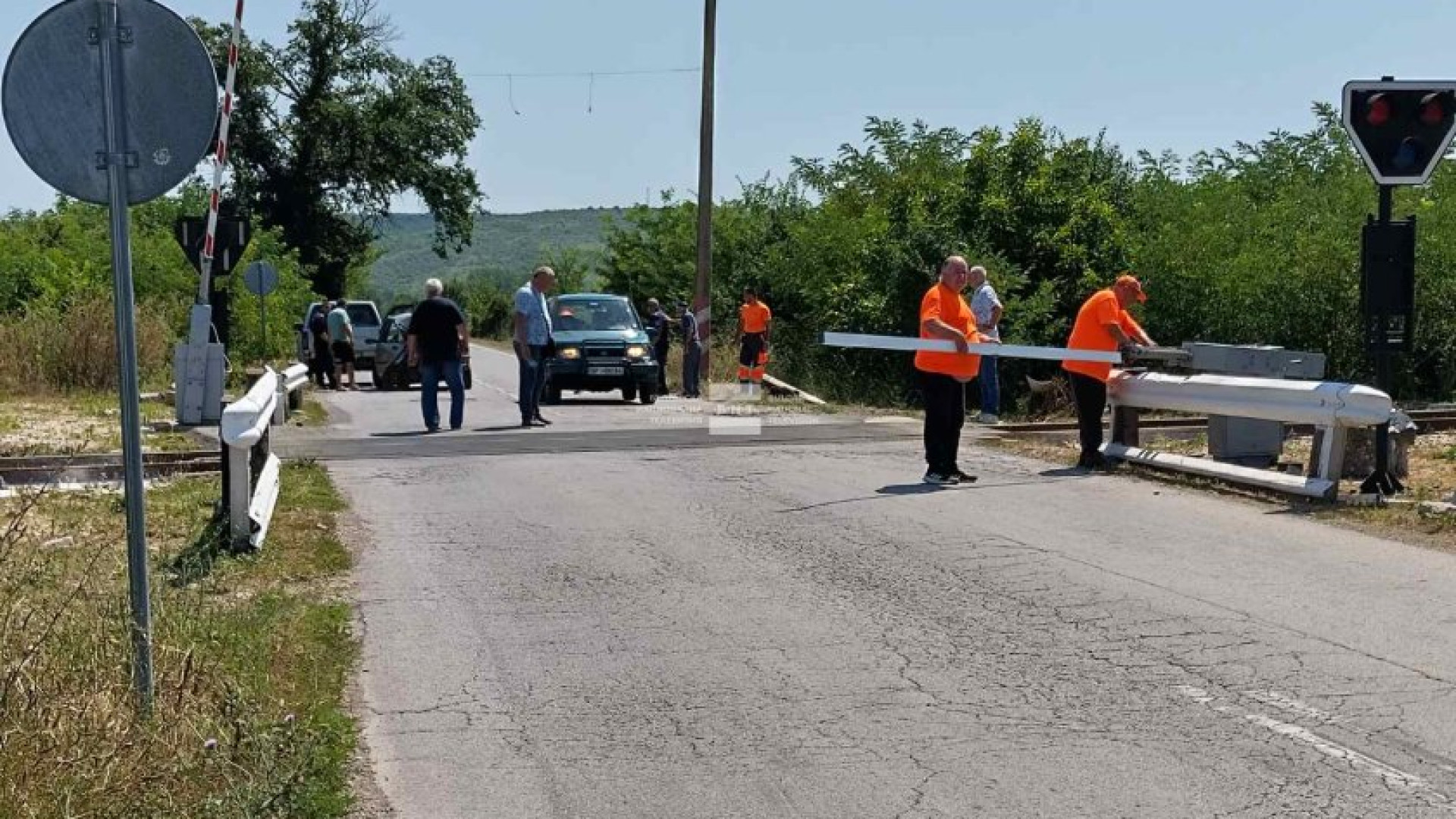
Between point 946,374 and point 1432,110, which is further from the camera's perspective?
point 946,374

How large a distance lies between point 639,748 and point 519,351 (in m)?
14.8

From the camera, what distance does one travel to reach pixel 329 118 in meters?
67.1

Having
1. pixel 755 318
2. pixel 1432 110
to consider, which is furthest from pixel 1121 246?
pixel 1432 110

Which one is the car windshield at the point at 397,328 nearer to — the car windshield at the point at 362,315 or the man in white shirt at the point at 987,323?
the car windshield at the point at 362,315

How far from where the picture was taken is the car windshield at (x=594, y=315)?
28125 mm

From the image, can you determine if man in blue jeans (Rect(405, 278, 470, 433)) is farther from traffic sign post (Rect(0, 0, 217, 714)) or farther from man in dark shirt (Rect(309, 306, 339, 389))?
man in dark shirt (Rect(309, 306, 339, 389))

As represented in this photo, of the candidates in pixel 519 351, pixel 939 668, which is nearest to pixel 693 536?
pixel 939 668

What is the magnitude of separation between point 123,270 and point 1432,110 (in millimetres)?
9723

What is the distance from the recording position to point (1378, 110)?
12.3 m

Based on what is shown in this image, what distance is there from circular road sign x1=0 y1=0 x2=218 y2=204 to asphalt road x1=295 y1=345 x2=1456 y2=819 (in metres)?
2.24

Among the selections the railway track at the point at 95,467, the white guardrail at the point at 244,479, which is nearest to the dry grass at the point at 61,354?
the railway track at the point at 95,467

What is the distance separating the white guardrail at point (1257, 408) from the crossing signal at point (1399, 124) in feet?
5.33

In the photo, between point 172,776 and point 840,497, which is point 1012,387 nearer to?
point 840,497

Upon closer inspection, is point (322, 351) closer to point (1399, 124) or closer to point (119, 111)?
point (1399, 124)
